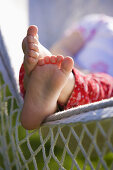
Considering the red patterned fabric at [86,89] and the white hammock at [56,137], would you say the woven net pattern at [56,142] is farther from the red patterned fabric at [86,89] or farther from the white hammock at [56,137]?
the red patterned fabric at [86,89]

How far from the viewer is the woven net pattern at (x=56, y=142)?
471mm

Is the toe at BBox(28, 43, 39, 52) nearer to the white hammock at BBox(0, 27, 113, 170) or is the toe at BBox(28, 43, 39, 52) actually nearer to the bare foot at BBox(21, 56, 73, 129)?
the bare foot at BBox(21, 56, 73, 129)

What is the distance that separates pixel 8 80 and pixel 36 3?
3.28 feet

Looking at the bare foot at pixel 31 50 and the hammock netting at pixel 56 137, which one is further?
the bare foot at pixel 31 50

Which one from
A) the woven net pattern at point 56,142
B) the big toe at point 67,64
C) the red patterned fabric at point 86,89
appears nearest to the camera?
the woven net pattern at point 56,142

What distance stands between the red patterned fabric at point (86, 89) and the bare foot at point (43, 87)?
0.09 metres

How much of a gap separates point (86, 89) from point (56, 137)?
0.21 metres

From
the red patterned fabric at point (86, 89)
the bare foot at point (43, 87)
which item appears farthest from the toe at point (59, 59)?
the red patterned fabric at point (86, 89)

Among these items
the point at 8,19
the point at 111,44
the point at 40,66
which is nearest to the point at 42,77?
the point at 40,66

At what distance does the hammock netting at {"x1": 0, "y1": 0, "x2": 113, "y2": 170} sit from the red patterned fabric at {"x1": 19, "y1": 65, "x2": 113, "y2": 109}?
0.09 meters

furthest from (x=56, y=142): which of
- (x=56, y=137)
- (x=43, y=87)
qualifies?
(x=43, y=87)

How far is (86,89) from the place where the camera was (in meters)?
0.73

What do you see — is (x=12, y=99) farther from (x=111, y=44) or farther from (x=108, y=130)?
(x=111, y=44)

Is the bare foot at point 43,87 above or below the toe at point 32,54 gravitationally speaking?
below
